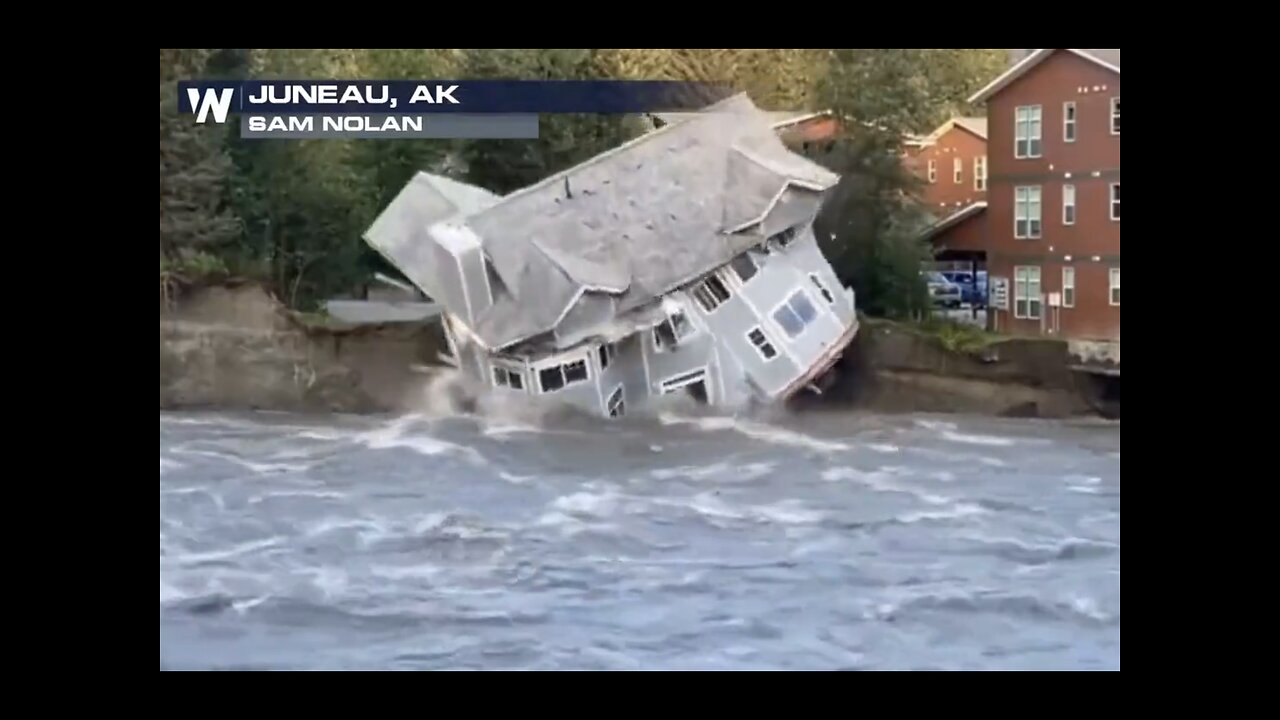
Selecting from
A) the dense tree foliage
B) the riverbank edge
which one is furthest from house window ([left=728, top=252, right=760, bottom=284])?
the riverbank edge

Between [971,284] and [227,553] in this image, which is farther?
[971,284]

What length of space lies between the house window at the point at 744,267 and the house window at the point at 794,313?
4.9 inches

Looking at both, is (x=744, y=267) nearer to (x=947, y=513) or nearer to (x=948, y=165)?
(x=948, y=165)

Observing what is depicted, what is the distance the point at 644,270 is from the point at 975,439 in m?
1.08

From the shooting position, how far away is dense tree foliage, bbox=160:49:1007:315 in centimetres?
482

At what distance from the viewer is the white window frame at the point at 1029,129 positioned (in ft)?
16.2

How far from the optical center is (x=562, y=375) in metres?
4.92

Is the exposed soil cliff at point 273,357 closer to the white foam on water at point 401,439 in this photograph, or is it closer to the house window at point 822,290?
the white foam on water at point 401,439

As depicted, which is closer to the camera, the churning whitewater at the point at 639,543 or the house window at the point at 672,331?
the churning whitewater at the point at 639,543

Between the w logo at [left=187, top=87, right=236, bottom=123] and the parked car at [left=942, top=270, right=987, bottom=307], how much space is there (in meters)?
2.10

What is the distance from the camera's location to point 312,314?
495 cm

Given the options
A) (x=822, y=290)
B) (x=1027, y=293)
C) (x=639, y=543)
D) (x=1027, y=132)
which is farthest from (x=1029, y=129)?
(x=639, y=543)

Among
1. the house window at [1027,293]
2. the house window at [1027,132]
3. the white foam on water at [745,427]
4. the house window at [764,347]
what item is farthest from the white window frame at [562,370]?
the house window at [1027,132]
